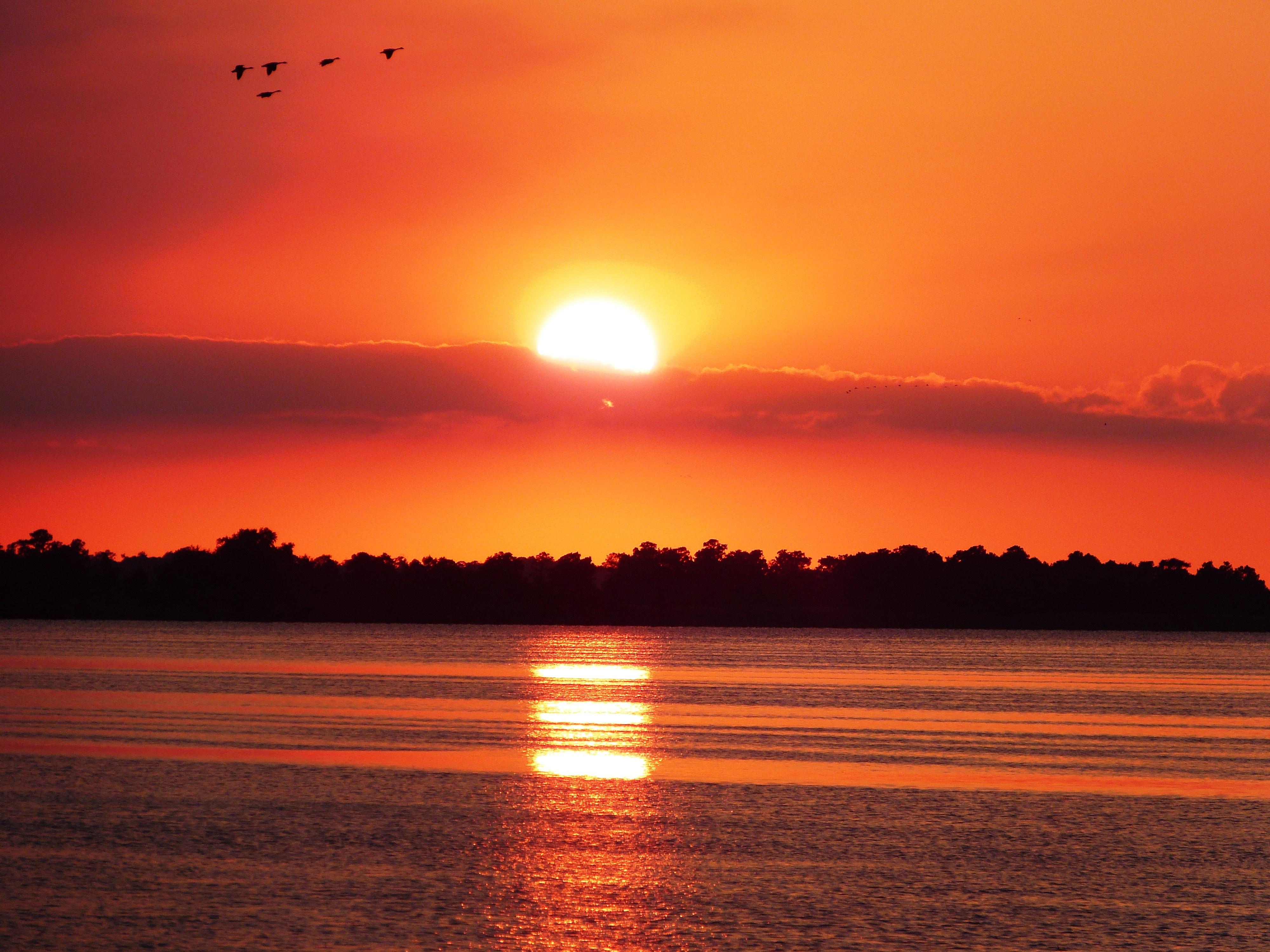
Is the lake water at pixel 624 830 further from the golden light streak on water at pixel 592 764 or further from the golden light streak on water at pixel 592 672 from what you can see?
the golden light streak on water at pixel 592 672

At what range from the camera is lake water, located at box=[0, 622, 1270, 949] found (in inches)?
1082

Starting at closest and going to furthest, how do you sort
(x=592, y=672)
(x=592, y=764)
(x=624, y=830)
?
(x=624, y=830) < (x=592, y=764) < (x=592, y=672)

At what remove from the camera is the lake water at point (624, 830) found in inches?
1082

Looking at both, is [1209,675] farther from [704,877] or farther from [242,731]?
[704,877]

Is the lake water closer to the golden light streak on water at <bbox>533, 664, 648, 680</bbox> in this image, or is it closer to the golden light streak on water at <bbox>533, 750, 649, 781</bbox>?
the golden light streak on water at <bbox>533, 750, 649, 781</bbox>

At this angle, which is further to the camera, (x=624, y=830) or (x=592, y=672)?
(x=592, y=672)

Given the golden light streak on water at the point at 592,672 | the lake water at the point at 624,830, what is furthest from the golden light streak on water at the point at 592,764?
the golden light streak on water at the point at 592,672

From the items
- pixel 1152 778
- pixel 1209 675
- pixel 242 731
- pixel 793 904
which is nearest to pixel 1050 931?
pixel 793 904

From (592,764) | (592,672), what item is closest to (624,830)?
(592,764)

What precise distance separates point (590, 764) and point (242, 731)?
1959cm

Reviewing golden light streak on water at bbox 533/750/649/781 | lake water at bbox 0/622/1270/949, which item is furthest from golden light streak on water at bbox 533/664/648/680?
golden light streak on water at bbox 533/750/649/781

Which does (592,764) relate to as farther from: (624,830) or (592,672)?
(592,672)

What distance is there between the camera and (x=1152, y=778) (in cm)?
5200

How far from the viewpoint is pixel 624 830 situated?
1500 inches
